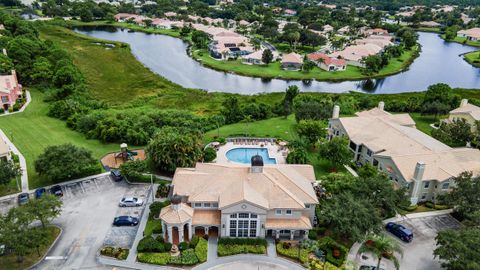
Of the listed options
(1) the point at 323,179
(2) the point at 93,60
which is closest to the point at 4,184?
(1) the point at 323,179

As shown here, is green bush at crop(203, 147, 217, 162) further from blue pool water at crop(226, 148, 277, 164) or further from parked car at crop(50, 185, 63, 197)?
parked car at crop(50, 185, 63, 197)

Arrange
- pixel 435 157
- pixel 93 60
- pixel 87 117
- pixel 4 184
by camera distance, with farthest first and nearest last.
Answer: pixel 93 60
pixel 87 117
pixel 435 157
pixel 4 184

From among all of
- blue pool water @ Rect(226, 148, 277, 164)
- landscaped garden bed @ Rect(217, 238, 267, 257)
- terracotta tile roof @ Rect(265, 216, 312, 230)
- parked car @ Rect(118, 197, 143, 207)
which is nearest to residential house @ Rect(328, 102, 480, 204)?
blue pool water @ Rect(226, 148, 277, 164)

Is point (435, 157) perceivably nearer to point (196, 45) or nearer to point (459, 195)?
point (459, 195)

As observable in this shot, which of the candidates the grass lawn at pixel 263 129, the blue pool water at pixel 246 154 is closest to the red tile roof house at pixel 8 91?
the grass lawn at pixel 263 129

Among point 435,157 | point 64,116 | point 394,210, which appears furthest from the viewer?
point 64,116

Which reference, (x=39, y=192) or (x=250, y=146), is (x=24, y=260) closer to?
(x=39, y=192)

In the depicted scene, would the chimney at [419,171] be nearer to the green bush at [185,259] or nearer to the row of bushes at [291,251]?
the row of bushes at [291,251]
